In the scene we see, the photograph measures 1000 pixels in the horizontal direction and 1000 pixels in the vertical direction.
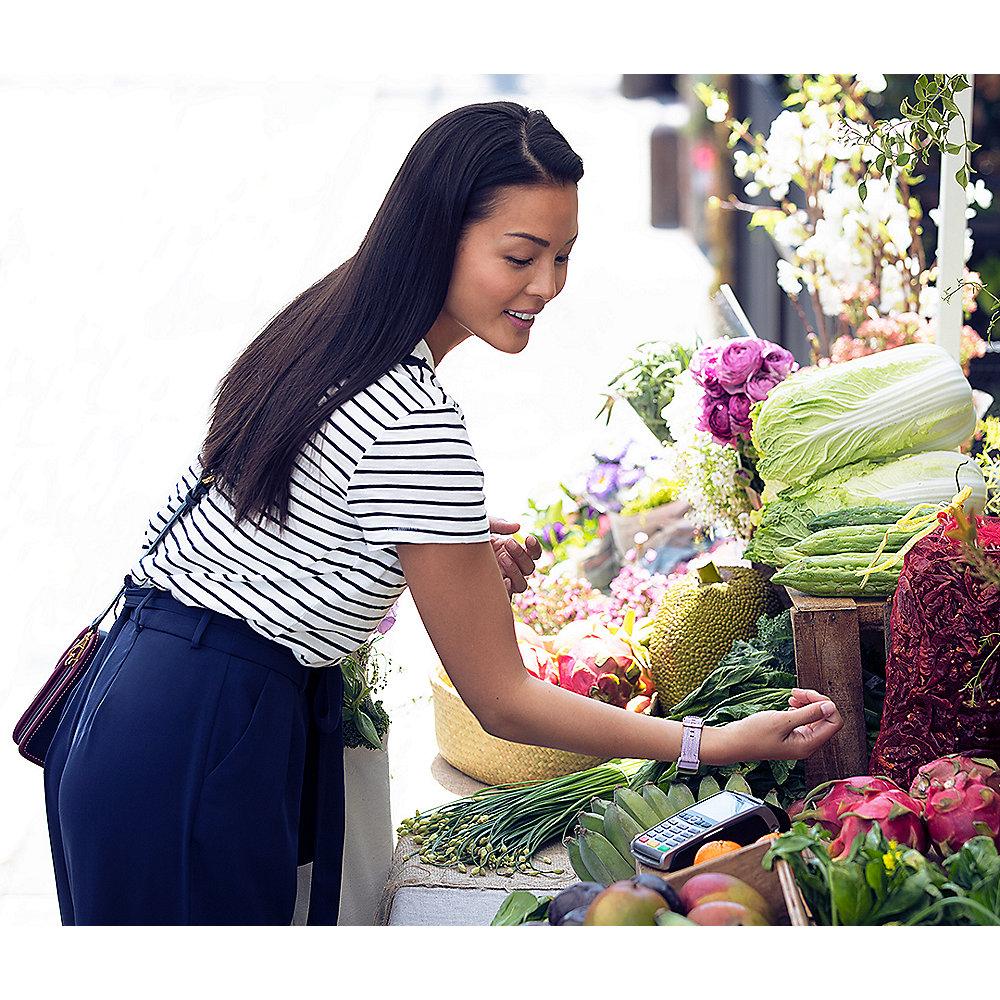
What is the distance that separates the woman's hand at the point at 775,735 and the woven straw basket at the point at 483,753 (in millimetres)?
1087

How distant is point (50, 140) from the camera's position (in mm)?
3141

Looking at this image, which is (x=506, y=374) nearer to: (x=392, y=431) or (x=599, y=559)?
(x=599, y=559)

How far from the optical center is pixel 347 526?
146cm

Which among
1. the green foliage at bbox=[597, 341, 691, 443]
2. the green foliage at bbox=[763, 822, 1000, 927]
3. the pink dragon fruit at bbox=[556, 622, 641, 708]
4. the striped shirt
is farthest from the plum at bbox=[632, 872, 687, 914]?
the green foliage at bbox=[597, 341, 691, 443]

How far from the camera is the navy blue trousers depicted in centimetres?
151

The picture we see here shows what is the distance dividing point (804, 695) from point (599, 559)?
7.60 feet

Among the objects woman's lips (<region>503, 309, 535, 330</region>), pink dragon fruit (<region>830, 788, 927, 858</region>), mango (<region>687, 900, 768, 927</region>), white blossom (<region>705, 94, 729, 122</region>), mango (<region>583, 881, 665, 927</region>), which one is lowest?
pink dragon fruit (<region>830, 788, 927, 858</region>)

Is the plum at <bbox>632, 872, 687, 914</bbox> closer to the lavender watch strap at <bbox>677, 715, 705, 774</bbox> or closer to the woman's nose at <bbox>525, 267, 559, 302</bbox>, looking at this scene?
the lavender watch strap at <bbox>677, 715, 705, 774</bbox>

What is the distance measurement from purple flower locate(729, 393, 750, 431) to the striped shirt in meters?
1.25

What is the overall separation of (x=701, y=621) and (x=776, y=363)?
0.61m

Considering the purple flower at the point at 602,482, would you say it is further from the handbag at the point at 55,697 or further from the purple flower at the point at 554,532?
the handbag at the point at 55,697

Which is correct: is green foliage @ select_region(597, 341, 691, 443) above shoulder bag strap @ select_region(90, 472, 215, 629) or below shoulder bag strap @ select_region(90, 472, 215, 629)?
above
